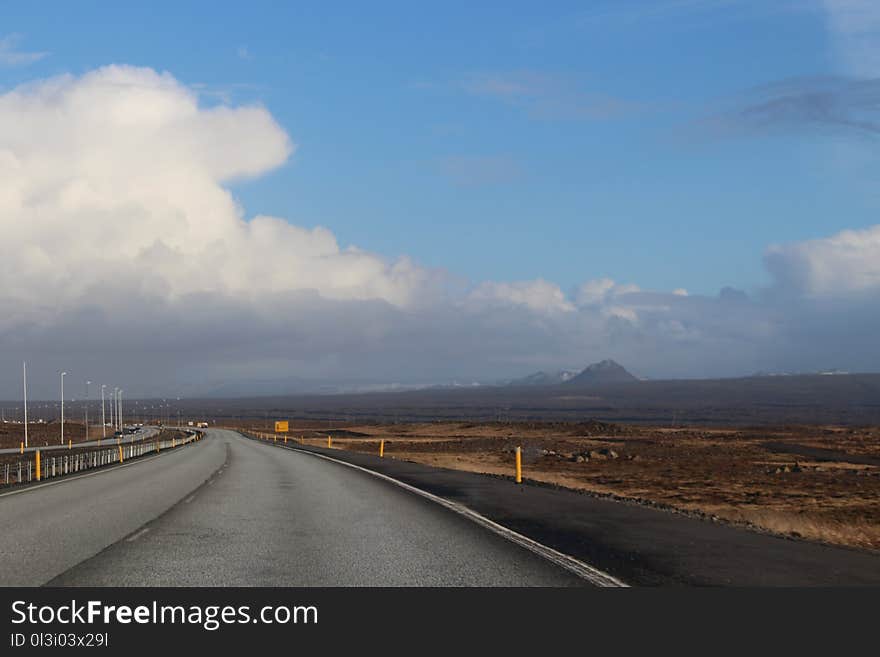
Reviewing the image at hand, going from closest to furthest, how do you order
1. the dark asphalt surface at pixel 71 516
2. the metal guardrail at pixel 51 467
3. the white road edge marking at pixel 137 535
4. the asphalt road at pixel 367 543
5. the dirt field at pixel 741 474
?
the asphalt road at pixel 367 543, the dark asphalt surface at pixel 71 516, the white road edge marking at pixel 137 535, the dirt field at pixel 741 474, the metal guardrail at pixel 51 467

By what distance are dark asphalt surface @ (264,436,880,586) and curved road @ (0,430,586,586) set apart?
3.60ft

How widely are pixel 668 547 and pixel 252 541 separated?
6537 mm

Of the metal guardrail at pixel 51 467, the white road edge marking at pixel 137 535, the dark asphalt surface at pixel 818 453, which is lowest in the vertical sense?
the dark asphalt surface at pixel 818 453

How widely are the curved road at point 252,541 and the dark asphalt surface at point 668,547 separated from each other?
1.10 m

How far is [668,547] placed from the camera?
47.4 feet

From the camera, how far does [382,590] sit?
10289 millimetres

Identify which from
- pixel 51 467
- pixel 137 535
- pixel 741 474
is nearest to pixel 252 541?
pixel 137 535

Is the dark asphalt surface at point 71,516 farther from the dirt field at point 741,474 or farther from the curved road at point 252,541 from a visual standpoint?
the dirt field at point 741,474

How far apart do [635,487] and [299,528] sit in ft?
87.5

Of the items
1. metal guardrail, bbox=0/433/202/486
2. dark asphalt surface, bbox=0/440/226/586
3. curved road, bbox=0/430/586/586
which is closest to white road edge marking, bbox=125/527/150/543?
curved road, bbox=0/430/586/586

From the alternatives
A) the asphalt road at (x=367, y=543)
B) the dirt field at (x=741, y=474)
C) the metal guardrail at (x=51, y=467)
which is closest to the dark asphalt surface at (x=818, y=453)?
the dirt field at (x=741, y=474)

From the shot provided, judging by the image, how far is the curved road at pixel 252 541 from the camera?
1118cm

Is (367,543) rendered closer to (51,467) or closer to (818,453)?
(51,467)

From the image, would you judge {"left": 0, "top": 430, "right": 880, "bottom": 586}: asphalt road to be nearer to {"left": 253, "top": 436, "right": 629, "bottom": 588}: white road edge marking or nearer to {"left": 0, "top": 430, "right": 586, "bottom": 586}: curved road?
{"left": 0, "top": 430, "right": 586, "bottom": 586}: curved road
